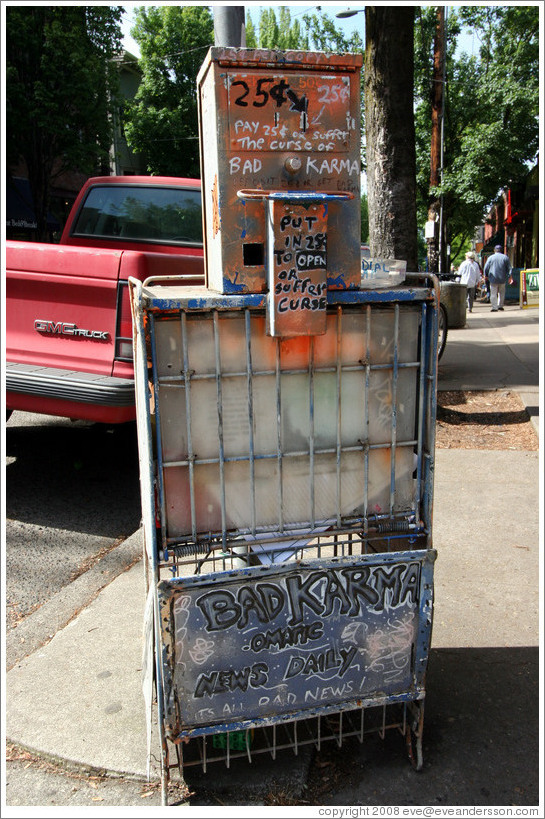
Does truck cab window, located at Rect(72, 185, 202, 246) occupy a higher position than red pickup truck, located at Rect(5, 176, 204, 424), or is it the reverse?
truck cab window, located at Rect(72, 185, 202, 246)

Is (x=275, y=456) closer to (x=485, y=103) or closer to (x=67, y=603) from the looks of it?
(x=67, y=603)

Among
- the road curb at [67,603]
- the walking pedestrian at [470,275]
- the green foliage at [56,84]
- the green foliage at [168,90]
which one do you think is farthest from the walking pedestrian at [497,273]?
the road curb at [67,603]

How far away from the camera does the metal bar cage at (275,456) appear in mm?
2195

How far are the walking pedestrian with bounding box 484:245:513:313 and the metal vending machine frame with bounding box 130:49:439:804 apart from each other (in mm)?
17154

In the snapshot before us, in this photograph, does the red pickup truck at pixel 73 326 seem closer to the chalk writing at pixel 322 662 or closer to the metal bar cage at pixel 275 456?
the metal bar cage at pixel 275 456

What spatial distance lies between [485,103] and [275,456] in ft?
79.5

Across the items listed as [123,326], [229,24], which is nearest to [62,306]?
[123,326]

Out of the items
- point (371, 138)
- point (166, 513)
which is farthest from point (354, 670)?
point (371, 138)

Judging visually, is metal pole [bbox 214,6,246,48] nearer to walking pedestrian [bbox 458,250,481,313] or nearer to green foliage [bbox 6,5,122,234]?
green foliage [bbox 6,5,122,234]

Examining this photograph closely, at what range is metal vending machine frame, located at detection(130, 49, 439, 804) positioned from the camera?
216 centimetres

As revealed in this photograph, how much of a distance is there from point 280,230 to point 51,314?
303 centimetres

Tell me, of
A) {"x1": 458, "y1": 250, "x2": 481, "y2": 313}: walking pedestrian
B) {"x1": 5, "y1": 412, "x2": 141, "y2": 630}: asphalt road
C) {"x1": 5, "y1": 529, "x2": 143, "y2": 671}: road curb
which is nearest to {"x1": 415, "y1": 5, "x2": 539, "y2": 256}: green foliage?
{"x1": 458, "y1": 250, "x2": 481, "y2": 313}: walking pedestrian

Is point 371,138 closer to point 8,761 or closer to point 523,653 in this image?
point 523,653

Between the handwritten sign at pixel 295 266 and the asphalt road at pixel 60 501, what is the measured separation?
249cm
